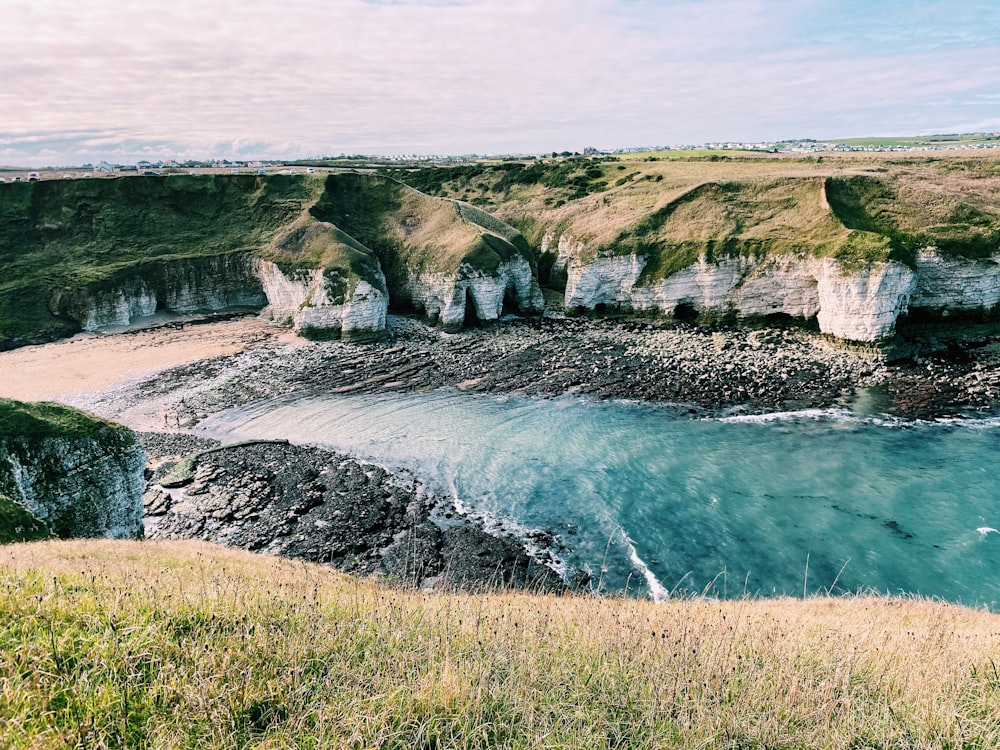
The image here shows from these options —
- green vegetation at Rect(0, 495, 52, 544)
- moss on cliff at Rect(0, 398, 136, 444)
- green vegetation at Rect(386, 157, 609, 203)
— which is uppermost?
green vegetation at Rect(386, 157, 609, 203)

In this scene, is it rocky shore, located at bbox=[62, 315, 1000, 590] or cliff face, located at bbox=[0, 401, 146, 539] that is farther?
rocky shore, located at bbox=[62, 315, 1000, 590]

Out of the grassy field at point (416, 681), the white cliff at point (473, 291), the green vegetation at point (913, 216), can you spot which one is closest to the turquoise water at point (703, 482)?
the grassy field at point (416, 681)

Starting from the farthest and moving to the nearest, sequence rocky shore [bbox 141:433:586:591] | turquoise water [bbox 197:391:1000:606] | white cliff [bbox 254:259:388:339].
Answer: white cliff [bbox 254:259:388:339]
rocky shore [bbox 141:433:586:591]
turquoise water [bbox 197:391:1000:606]

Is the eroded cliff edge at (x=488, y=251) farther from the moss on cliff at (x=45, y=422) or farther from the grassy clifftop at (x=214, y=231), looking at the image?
the moss on cliff at (x=45, y=422)

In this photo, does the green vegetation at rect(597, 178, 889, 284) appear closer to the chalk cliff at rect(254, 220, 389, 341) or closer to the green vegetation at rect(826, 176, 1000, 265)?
the green vegetation at rect(826, 176, 1000, 265)

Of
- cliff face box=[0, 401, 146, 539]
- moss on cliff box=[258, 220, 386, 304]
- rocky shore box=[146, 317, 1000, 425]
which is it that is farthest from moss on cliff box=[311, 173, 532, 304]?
cliff face box=[0, 401, 146, 539]
